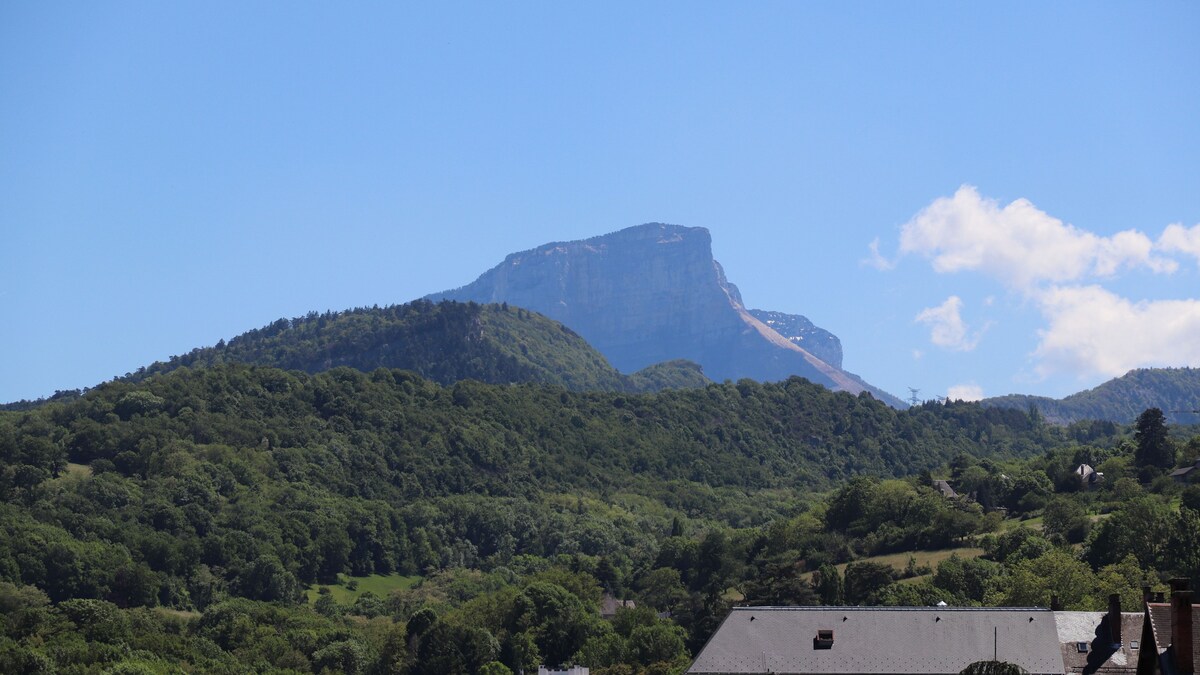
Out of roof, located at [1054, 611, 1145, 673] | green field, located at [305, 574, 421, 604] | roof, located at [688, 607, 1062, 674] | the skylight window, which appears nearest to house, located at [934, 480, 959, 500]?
green field, located at [305, 574, 421, 604]

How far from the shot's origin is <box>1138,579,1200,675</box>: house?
32188 millimetres

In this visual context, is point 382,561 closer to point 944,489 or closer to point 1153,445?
point 944,489

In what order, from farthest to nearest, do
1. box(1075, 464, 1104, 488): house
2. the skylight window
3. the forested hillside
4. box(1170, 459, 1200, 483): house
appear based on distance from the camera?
box(1075, 464, 1104, 488): house
box(1170, 459, 1200, 483): house
the forested hillside
the skylight window

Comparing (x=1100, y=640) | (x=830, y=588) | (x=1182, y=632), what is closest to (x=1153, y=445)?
(x=830, y=588)

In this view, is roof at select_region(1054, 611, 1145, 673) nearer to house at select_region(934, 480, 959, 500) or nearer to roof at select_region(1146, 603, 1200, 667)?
roof at select_region(1146, 603, 1200, 667)

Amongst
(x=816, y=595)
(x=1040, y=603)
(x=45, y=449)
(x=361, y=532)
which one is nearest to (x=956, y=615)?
(x=1040, y=603)

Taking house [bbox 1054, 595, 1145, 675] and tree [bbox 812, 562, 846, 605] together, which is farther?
tree [bbox 812, 562, 846, 605]

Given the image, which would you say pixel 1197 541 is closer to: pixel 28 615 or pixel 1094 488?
pixel 1094 488

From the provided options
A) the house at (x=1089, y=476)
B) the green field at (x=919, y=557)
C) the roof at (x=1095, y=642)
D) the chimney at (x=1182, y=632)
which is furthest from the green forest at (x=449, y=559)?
the chimney at (x=1182, y=632)

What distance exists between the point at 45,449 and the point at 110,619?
62368 millimetres

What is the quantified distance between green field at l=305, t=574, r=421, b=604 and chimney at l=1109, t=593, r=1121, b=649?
111m

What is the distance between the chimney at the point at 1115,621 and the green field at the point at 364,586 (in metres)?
111

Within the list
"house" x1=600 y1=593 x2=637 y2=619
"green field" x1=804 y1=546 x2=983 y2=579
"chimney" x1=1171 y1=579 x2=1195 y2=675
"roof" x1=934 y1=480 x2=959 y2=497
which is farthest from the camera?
"roof" x1=934 y1=480 x2=959 y2=497

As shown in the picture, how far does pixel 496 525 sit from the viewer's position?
646 feet
